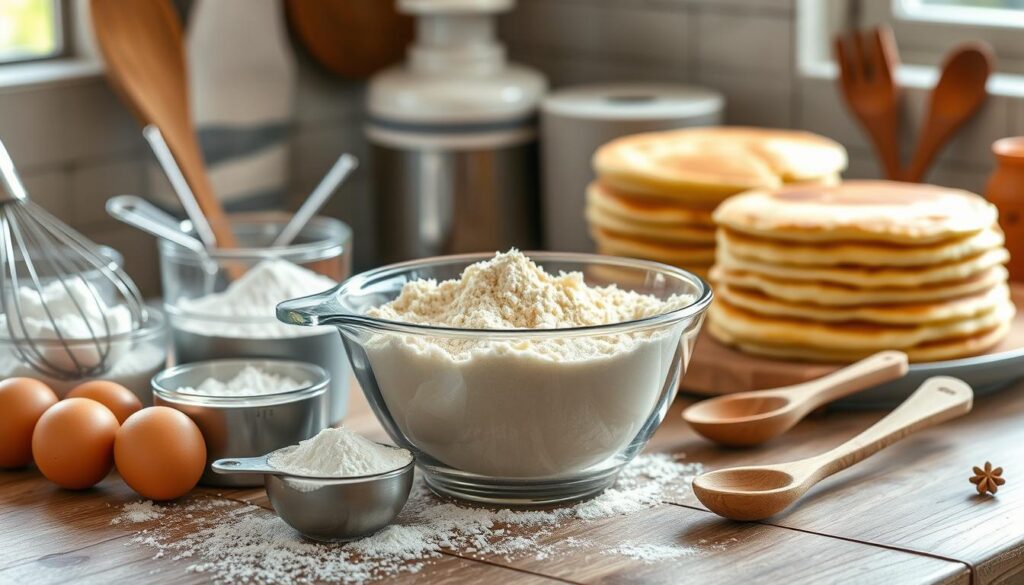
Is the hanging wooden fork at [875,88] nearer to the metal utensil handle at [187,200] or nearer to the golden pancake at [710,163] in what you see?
the golden pancake at [710,163]

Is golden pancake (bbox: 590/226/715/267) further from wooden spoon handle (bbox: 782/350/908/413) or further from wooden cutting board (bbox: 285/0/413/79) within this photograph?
wooden cutting board (bbox: 285/0/413/79)

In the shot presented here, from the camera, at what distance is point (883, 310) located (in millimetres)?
Answer: 1067

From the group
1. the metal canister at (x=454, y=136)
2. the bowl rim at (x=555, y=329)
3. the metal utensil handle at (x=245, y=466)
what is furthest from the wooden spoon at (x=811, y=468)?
the metal canister at (x=454, y=136)

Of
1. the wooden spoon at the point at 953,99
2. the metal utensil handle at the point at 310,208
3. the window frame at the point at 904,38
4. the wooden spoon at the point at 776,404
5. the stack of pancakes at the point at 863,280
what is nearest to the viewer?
the wooden spoon at the point at 776,404

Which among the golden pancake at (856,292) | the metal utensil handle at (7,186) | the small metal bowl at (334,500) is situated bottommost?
the small metal bowl at (334,500)

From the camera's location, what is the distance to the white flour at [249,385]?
3.07 feet

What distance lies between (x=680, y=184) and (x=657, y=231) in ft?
0.17

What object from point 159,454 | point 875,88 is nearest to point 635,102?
point 875,88

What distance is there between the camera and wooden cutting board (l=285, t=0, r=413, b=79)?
1813 millimetres

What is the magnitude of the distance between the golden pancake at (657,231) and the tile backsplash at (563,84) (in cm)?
42

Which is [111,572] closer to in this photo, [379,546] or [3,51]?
[379,546]

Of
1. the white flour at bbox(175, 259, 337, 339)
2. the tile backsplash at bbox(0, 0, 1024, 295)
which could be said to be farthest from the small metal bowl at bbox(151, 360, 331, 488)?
the tile backsplash at bbox(0, 0, 1024, 295)

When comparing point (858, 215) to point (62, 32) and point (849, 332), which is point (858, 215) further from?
point (62, 32)

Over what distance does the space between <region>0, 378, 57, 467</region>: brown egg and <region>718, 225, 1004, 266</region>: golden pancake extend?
0.54 meters
